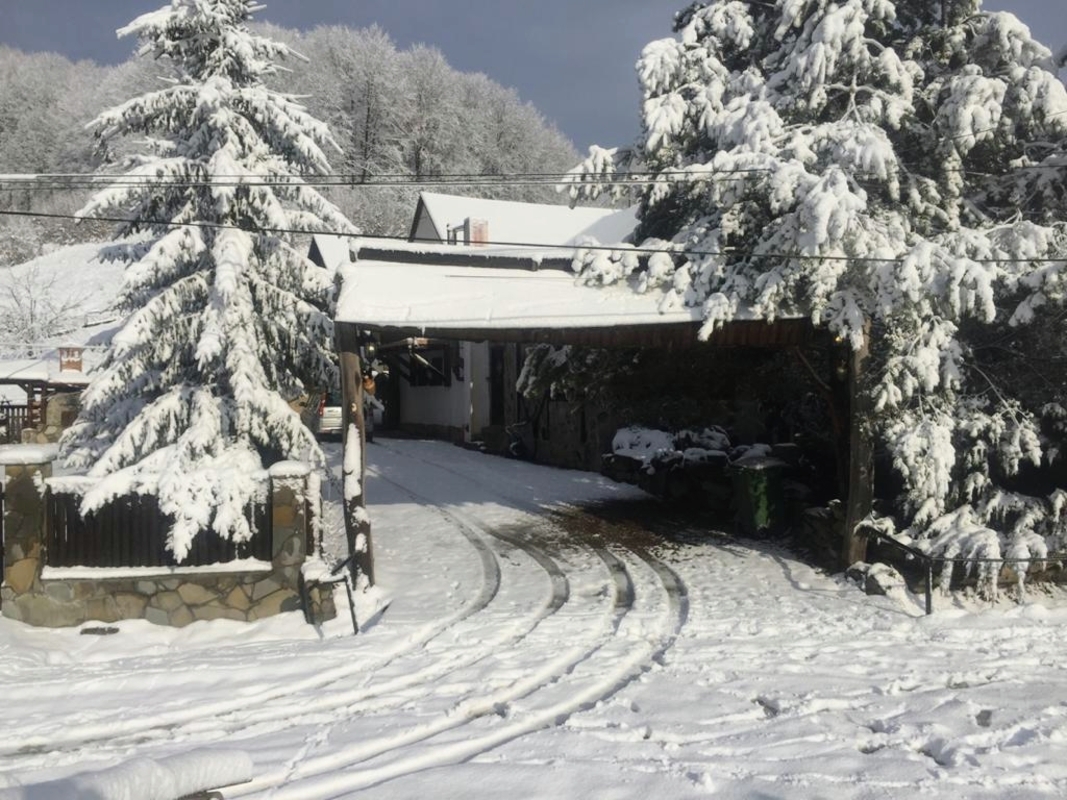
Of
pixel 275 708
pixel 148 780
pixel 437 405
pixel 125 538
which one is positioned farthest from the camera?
pixel 437 405

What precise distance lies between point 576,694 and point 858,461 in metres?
6.04

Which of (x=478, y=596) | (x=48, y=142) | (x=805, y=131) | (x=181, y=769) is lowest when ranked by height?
(x=478, y=596)

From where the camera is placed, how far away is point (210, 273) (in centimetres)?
1056

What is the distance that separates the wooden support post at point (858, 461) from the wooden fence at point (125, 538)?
7443 mm

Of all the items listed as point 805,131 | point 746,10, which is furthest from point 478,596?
point 746,10

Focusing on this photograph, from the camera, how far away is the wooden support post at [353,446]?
1006 cm

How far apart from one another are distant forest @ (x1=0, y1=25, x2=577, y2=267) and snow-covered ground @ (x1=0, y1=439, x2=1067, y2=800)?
4284 cm

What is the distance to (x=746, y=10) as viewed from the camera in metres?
13.4

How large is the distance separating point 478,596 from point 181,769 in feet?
22.1

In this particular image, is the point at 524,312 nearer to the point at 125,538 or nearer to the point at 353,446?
the point at 353,446

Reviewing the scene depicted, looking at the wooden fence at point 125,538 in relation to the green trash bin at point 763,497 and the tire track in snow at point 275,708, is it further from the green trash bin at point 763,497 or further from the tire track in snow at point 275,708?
the green trash bin at point 763,497

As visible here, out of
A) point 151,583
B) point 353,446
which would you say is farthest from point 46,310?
point 151,583

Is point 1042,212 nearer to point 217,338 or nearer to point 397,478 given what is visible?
point 217,338

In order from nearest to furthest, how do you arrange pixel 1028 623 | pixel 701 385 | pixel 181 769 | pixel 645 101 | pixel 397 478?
pixel 181 769, pixel 1028 623, pixel 645 101, pixel 701 385, pixel 397 478
